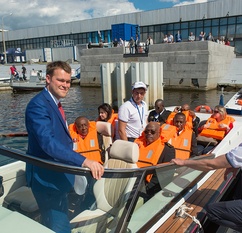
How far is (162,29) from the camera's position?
3109 centimetres

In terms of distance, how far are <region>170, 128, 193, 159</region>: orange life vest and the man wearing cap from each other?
650mm

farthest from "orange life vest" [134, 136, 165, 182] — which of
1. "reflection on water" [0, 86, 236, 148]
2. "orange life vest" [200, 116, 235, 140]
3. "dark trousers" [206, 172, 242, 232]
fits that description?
"reflection on water" [0, 86, 236, 148]

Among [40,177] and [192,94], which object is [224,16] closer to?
[192,94]

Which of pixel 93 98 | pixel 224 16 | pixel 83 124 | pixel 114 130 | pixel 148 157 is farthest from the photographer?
pixel 224 16

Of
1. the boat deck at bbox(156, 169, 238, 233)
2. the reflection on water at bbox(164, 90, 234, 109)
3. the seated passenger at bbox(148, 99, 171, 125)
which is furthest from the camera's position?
the reflection on water at bbox(164, 90, 234, 109)

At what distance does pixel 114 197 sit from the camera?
1915 mm

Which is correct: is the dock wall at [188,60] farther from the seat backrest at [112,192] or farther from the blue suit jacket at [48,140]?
the blue suit jacket at [48,140]

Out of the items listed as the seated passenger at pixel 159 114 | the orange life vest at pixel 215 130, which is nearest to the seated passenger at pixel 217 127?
the orange life vest at pixel 215 130

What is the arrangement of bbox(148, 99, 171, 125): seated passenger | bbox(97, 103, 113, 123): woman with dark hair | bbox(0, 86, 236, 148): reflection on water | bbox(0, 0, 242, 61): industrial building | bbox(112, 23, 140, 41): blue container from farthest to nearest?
bbox(0, 0, 242, 61): industrial building, bbox(112, 23, 140, 41): blue container, bbox(0, 86, 236, 148): reflection on water, bbox(148, 99, 171, 125): seated passenger, bbox(97, 103, 113, 123): woman with dark hair

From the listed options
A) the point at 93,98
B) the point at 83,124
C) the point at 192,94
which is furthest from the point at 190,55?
the point at 83,124

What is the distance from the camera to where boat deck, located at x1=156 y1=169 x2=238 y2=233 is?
229cm

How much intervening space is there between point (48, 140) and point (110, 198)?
629 mm

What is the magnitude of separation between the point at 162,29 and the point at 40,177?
104 feet

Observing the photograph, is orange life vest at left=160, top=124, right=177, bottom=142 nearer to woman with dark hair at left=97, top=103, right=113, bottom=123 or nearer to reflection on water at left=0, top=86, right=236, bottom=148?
woman with dark hair at left=97, top=103, right=113, bottom=123
